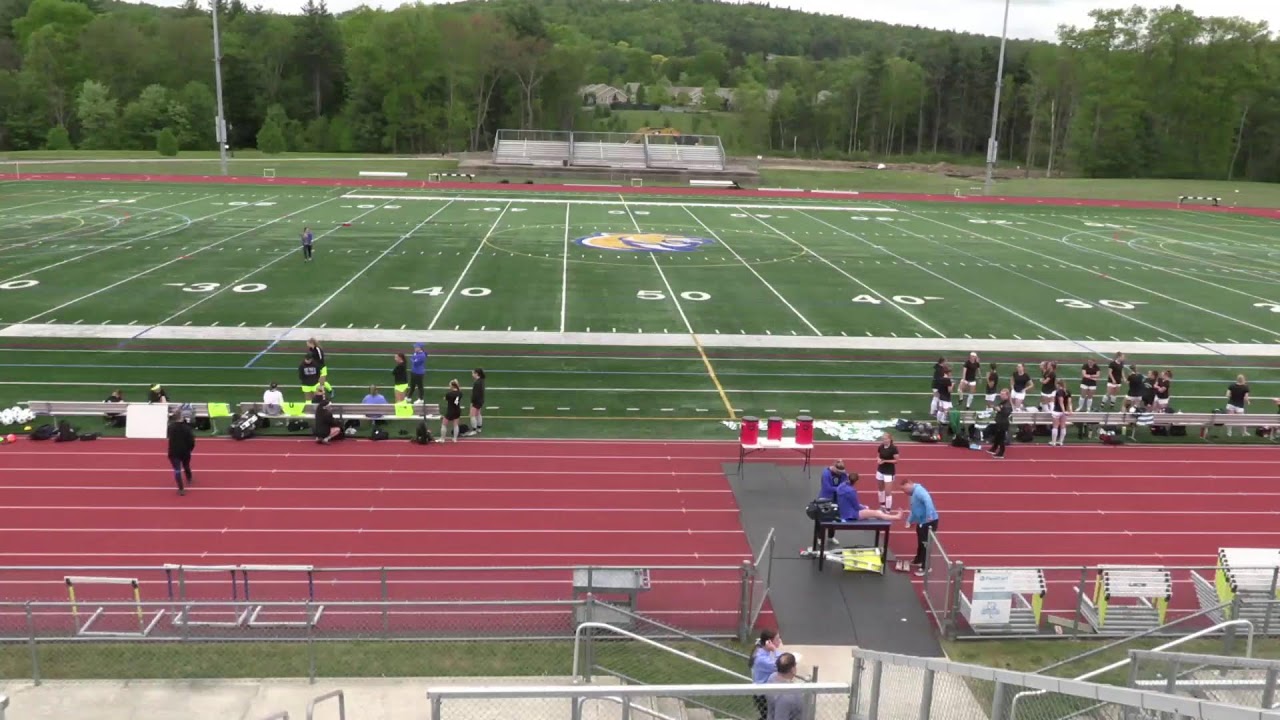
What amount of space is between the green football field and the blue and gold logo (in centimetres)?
25

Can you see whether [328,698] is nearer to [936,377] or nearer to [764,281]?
[936,377]

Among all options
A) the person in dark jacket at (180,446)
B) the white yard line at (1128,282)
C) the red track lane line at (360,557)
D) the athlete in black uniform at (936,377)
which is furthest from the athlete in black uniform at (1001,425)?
the white yard line at (1128,282)

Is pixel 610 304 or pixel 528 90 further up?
pixel 528 90

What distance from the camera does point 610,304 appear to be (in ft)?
98.0

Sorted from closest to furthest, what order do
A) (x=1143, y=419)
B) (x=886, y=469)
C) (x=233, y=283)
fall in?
(x=886, y=469) < (x=1143, y=419) < (x=233, y=283)

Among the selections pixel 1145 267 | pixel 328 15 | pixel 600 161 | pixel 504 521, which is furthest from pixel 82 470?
pixel 328 15

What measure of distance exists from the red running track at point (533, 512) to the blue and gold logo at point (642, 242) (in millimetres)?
23648

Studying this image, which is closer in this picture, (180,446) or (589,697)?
(589,697)

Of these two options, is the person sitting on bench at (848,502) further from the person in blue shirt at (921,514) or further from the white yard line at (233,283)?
the white yard line at (233,283)

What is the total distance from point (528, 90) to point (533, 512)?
104 m

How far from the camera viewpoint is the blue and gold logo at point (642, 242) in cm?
4088

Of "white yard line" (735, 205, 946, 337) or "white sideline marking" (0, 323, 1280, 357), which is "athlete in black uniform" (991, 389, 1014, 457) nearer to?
"white sideline marking" (0, 323, 1280, 357)

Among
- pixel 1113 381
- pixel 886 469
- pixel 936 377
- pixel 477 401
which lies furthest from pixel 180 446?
pixel 1113 381

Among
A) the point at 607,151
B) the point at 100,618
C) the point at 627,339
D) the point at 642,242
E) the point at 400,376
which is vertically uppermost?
the point at 607,151
